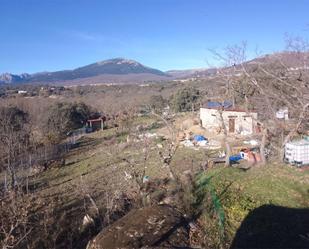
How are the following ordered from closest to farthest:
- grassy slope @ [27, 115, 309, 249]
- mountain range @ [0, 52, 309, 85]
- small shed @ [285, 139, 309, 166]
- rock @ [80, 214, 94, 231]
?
grassy slope @ [27, 115, 309, 249]
rock @ [80, 214, 94, 231]
small shed @ [285, 139, 309, 166]
mountain range @ [0, 52, 309, 85]

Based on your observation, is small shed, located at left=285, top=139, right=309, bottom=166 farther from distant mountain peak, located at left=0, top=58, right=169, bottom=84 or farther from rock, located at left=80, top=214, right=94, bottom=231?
distant mountain peak, located at left=0, top=58, right=169, bottom=84

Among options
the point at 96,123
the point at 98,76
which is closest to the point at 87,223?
the point at 96,123

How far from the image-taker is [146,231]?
482 cm

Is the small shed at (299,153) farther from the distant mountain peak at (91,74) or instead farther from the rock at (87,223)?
the distant mountain peak at (91,74)

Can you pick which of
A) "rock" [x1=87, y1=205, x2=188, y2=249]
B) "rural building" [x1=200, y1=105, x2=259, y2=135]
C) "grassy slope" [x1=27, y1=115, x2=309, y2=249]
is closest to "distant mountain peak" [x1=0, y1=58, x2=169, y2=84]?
"rural building" [x1=200, y1=105, x2=259, y2=135]

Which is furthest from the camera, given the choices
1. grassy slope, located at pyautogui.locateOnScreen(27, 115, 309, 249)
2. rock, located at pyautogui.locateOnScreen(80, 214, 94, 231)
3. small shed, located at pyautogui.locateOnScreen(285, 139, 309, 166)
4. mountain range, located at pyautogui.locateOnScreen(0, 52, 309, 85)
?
mountain range, located at pyautogui.locateOnScreen(0, 52, 309, 85)

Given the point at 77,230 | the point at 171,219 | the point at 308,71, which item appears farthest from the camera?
the point at 308,71

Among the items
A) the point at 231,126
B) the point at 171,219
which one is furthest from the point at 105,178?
the point at 231,126

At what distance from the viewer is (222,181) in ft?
31.8

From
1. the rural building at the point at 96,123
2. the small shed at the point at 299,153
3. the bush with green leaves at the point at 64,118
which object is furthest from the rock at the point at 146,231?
the rural building at the point at 96,123

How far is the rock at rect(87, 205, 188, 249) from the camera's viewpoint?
4.47 m

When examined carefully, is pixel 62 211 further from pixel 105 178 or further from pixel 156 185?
pixel 105 178

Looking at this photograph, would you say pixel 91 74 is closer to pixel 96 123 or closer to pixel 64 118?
pixel 96 123

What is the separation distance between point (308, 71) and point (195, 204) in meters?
9.32
